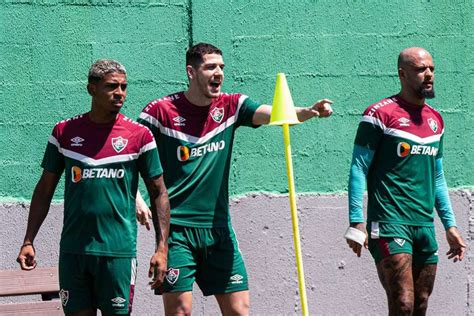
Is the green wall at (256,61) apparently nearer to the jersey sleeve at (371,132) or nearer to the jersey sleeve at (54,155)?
the jersey sleeve at (371,132)

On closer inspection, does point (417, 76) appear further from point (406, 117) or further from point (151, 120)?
point (151, 120)

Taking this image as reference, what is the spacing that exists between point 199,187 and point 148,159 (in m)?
0.69

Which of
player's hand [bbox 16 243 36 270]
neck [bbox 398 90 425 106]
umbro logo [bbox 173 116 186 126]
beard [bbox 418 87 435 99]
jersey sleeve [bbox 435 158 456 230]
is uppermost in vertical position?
beard [bbox 418 87 435 99]

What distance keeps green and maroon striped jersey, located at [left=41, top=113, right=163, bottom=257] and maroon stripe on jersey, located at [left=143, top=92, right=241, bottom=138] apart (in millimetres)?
609

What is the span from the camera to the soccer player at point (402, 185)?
Result: 25.2 feet

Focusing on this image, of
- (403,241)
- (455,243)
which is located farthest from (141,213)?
(455,243)

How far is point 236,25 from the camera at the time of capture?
9094 millimetres

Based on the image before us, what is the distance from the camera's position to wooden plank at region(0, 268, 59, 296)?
26.7ft

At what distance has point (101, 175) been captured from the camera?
682cm

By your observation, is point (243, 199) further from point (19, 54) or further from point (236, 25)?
point (19, 54)

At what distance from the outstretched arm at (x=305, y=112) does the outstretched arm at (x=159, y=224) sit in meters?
1.01

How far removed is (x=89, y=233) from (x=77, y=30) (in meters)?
2.51

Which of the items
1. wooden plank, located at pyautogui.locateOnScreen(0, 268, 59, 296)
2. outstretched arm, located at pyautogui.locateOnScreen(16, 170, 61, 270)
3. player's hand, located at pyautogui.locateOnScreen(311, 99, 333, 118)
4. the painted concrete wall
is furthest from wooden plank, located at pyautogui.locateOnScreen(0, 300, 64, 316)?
player's hand, located at pyautogui.locateOnScreen(311, 99, 333, 118)

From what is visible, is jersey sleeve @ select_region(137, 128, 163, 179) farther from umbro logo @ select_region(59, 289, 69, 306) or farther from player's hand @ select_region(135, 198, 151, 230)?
umbro logo @ select_region(59, 289, 69, 306)
